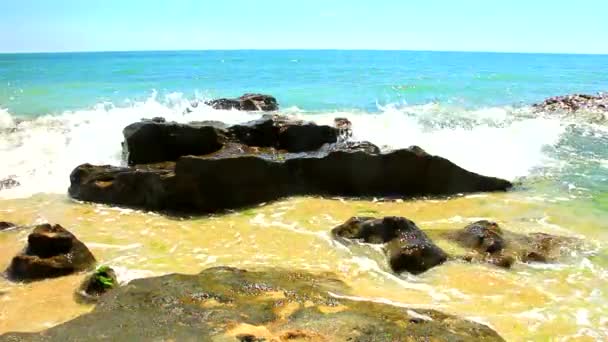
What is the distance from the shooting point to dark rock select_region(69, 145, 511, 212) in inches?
379

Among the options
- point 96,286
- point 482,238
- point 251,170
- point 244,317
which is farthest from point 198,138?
point 244,317

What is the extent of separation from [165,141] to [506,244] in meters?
6.26

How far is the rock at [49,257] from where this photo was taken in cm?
661

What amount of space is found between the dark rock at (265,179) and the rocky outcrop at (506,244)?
2.56 metres

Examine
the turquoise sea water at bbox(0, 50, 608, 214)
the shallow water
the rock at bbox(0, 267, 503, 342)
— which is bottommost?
the turquoise sea water at bbox(0, 50, 608, 214)

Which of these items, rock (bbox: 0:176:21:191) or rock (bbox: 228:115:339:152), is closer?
rock (bbox: 0:176:21:191)

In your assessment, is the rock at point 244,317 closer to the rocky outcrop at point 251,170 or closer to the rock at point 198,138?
the rocky outcrop at point 251,170

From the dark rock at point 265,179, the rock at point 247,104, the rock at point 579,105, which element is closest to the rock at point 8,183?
the dark rock at point 265,179

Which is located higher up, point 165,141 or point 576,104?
point 165,141

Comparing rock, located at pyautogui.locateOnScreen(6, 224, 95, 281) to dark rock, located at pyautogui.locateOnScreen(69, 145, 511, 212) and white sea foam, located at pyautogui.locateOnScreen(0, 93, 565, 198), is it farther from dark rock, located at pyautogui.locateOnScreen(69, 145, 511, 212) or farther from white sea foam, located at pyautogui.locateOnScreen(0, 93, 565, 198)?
white sea foam, located at pyautogui.locateOnScreen(0, 93, 565, 198)

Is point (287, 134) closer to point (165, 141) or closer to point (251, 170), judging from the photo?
point (251, 170)

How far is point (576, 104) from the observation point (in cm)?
2511

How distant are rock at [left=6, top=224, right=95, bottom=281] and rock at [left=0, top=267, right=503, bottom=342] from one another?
135 cm

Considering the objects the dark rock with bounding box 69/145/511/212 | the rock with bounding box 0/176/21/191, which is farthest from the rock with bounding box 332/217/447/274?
the rock with bounding box 0/176/21/191
